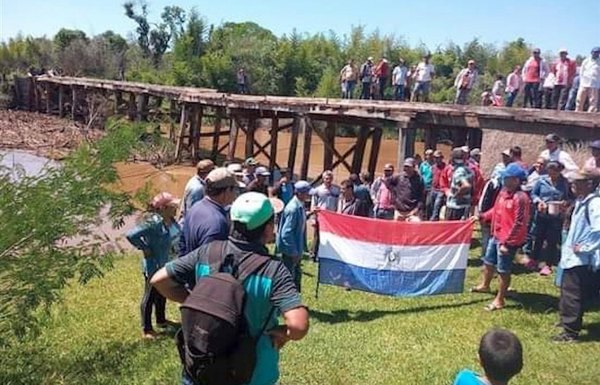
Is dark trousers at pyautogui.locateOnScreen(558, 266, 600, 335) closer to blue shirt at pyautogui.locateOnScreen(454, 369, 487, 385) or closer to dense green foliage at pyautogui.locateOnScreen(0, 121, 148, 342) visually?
blue shirt at pyautogui.locateOnScreen(454, 369, 487, 385)

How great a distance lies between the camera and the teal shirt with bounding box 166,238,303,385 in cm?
294

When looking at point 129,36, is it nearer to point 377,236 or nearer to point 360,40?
point 360,40

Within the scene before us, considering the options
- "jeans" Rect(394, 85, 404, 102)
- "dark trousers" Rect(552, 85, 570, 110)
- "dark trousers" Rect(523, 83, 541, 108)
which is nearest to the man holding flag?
"dark trousers" Rect(552, 85, 570, 110)

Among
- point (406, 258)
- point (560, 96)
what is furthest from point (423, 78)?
point (406, 258)

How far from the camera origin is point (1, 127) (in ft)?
110

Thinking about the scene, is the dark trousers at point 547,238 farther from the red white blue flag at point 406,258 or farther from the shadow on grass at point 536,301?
the red white blue flag at point 406,258

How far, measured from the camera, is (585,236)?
630cm

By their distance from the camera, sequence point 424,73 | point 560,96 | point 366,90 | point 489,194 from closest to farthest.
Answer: point 489,194 < point 560,96 < point 424,73 < point 366,90

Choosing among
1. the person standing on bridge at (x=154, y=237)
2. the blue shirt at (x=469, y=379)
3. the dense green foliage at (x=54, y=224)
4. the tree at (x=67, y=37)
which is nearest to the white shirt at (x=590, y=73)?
the person standing on bridge at (x=154, y=237)

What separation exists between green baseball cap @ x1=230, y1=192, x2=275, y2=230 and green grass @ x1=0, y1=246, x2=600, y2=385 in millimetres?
2702

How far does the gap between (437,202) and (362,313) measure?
13.0 ft

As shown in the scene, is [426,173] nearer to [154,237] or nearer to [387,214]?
[387,214]

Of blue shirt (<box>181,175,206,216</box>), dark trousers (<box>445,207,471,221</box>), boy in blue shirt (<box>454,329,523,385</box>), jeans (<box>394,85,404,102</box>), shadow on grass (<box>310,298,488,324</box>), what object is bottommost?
shadow on grass (<box>310,298,488,324</box>)

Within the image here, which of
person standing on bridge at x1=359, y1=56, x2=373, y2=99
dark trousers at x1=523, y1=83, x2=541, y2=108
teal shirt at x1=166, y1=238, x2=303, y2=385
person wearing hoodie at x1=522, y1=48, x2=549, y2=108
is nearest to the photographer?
teal shirt at x1=166, y1=238, x2=303, y2=385
